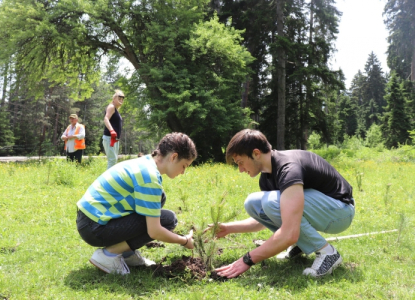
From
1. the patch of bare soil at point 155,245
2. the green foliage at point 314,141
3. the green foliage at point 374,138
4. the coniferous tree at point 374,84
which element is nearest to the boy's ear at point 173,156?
the patch of bare soil at point 155,245

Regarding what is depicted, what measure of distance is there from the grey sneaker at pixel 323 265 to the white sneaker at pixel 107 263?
1.56m

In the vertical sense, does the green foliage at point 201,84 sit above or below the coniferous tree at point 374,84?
below

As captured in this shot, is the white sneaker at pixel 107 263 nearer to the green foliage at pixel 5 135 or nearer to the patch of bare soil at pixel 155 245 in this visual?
the patch of bare soil at pixel 155 245

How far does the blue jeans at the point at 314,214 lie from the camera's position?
274cm

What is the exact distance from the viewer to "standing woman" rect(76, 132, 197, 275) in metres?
2.61

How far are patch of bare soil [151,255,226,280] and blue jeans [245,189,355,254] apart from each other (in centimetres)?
72

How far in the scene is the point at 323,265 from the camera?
2.75 metres

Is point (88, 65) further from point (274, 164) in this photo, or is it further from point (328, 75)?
point (274, 164)

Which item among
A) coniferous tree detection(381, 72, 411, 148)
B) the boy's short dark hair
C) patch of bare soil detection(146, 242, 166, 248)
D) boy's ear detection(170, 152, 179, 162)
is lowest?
patch of bare soil detection(146, 242, 166, 248)

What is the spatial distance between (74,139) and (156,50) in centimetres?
736

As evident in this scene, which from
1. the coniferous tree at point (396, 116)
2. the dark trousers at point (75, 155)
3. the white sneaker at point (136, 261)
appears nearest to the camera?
the white sneaker at point (136, 261)

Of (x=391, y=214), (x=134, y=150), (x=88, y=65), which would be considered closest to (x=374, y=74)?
(x=134, y=150)

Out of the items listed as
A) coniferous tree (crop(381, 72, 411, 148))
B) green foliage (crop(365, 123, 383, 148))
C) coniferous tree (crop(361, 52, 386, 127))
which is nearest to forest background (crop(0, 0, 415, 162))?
coniferous tree (crop(381, 72, 411, 148))

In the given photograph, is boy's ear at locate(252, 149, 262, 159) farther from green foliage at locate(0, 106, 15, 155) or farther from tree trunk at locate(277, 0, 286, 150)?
green foliage at locate(0, 106, 15, 155)
